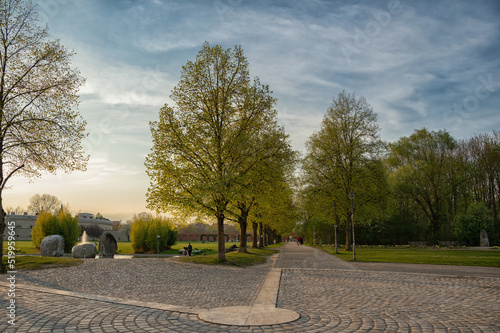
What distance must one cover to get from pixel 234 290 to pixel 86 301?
4.37 meters

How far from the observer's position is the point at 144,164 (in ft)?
69.8

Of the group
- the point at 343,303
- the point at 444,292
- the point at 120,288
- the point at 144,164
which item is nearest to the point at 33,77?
the point at 144,164

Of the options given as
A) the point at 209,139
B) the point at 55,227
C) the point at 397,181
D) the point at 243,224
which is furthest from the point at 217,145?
the point at 397,181

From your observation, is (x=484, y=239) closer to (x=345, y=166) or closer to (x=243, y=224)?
(x=345, y=166)

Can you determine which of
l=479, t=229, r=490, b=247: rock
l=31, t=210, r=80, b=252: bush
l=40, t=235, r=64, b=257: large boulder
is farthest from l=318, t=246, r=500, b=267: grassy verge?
l=31, t=210, r=80, b=252: bush

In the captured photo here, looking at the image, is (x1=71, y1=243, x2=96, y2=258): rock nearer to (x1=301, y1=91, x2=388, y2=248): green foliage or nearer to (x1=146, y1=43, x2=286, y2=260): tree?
(x1=146, y1=43, x2=286, y2=260): tree

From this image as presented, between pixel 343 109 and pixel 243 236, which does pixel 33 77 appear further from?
pixel 343 109

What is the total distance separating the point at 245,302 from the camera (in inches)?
356

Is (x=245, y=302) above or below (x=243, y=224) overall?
below

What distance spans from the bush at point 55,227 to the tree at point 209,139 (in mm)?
26194

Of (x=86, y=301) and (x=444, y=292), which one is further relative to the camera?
(x=444, y=292)

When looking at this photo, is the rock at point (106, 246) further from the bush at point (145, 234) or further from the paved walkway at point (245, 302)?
the paved walkway at point (245, 302)

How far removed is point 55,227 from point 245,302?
128 ft

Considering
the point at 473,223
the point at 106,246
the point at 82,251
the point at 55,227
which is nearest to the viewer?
the point at 82,251
